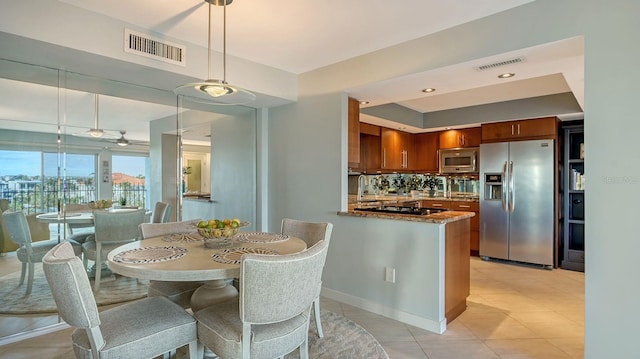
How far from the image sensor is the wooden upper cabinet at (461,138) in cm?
562

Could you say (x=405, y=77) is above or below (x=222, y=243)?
above

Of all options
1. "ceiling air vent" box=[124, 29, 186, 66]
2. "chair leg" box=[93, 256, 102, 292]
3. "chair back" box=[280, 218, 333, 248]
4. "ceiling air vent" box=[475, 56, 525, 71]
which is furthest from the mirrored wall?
"ceiling air vent" box=[475, 56, 525, 71]

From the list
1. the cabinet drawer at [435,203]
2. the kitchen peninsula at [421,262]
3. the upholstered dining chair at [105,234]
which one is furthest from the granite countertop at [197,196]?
the cabinet drawer at [435,203]

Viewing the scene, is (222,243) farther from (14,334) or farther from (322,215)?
(14,334)

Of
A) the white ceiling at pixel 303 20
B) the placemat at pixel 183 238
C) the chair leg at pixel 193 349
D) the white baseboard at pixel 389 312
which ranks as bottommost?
the white baseboard at pixel 389 312

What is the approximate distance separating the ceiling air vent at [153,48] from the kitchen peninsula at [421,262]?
2.15 m

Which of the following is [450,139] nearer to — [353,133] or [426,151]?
[426,151]

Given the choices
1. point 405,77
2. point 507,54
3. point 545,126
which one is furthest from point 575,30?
point 545,126

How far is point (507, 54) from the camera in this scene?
95.6 inches

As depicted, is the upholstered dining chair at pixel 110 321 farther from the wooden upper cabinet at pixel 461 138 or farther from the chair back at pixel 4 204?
the wooden upper cabinet at pixel 461 138

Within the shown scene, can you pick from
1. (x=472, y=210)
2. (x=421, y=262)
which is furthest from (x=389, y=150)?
(x=421, y=262)

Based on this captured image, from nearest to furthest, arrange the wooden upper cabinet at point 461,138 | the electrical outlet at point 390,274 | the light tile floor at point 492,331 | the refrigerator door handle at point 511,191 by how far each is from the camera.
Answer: the light tile floor at point 492,331, the electrical outlet at point 390,274, the refrigerator door handle at point 511,191, the wooden upper cabinet at point 461,138

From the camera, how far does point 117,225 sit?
335cm

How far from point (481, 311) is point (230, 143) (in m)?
3.34
